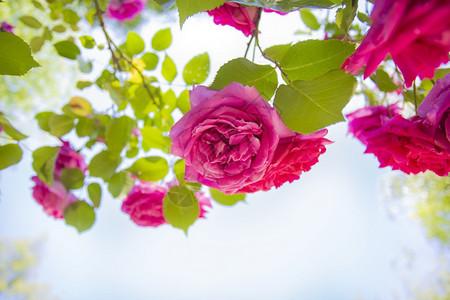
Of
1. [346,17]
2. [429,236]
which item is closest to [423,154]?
[346,17]

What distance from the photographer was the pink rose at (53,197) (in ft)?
1.75

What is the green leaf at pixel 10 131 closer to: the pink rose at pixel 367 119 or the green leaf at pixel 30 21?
the green leaf at pixel 30 21

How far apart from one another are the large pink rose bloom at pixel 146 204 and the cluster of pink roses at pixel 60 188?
0.11 m

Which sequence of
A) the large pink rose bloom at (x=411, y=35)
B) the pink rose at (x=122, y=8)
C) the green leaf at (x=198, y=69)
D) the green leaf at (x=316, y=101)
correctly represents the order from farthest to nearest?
the pink rose at (x=122, y=8), the green leaf at (x=198, y=69), the green leaf at (x=316, y=101), the large pink rose bloom at (x=411, y=35)

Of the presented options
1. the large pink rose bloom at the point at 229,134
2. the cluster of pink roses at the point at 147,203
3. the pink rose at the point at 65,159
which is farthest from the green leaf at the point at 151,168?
the large pink rose bloom at the point at 229,134

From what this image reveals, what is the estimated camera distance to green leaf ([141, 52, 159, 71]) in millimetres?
550

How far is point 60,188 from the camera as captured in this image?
21.0 inches

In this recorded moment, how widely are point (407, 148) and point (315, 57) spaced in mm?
141

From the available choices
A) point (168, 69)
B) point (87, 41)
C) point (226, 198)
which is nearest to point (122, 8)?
point (87, 41)

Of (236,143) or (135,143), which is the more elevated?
(135,143)

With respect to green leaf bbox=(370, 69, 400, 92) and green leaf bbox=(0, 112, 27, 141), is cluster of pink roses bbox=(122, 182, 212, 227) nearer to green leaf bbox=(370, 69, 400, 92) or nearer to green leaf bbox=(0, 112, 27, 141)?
green leaf bbox=(0, 112, 27, 141)

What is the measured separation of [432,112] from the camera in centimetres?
26

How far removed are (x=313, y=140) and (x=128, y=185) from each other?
366 mm

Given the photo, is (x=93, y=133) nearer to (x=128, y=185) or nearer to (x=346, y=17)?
(x=128, y=185)
